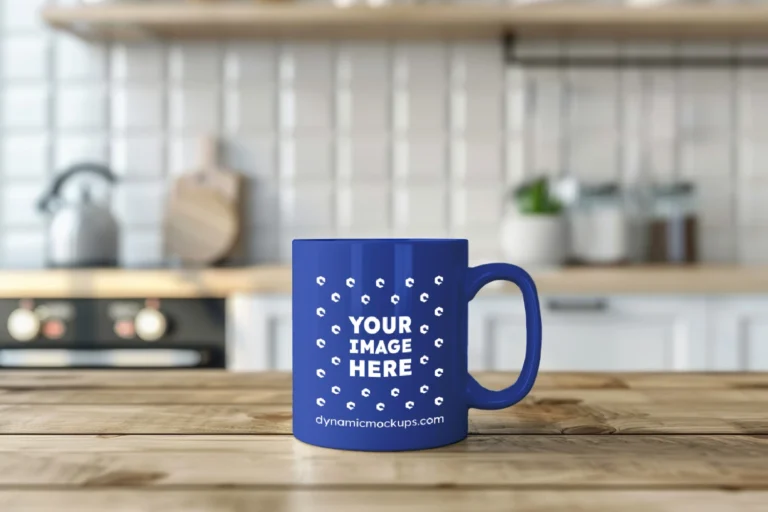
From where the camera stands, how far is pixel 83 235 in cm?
191

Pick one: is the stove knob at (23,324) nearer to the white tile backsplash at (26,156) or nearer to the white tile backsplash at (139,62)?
the white tile backsplash at (26,156)

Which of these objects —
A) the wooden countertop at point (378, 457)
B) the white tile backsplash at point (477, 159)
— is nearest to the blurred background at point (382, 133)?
the white tile backsplash at point (477, 159)

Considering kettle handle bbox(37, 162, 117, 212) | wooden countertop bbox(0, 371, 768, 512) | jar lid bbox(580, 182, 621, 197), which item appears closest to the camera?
wooden countertop bbox(0, 371, 768, 512)

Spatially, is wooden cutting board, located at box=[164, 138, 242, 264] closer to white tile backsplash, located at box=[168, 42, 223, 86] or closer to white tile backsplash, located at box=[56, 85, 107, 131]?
white tile backsplash, located at box=[168, 42, 223, 86]

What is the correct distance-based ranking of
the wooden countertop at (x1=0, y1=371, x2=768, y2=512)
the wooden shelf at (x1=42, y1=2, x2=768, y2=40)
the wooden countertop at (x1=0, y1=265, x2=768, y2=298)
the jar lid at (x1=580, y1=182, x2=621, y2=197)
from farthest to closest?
1. the jar lid at (x1=580, y1=182, x2=621, y2=197)
2. the wooden shelf at (x1=42, y1=2, x2=768, y2=40)
3. the wooden countertop at (x1=0, y1=265, x2=768, y2=298)
4. the wooden countertop at (x1=0, y1=371, x2=768, y2=512)

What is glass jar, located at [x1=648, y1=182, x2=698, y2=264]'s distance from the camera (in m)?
2.07

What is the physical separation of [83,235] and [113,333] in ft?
1.14

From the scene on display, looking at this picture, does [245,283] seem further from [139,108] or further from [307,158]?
[139,108]

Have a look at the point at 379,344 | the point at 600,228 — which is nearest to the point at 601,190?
the point at 600,228

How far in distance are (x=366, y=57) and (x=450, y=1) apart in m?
0.27

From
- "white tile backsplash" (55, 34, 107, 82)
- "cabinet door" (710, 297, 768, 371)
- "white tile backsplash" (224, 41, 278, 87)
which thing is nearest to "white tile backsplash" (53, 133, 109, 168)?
"white tile backsplash" (55, 34, 107, 82)

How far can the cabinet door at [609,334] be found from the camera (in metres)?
1.67

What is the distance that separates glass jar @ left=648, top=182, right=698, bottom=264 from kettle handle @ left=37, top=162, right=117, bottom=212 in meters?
1.43

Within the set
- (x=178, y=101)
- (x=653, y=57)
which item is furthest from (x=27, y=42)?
(x=653, y=57)
